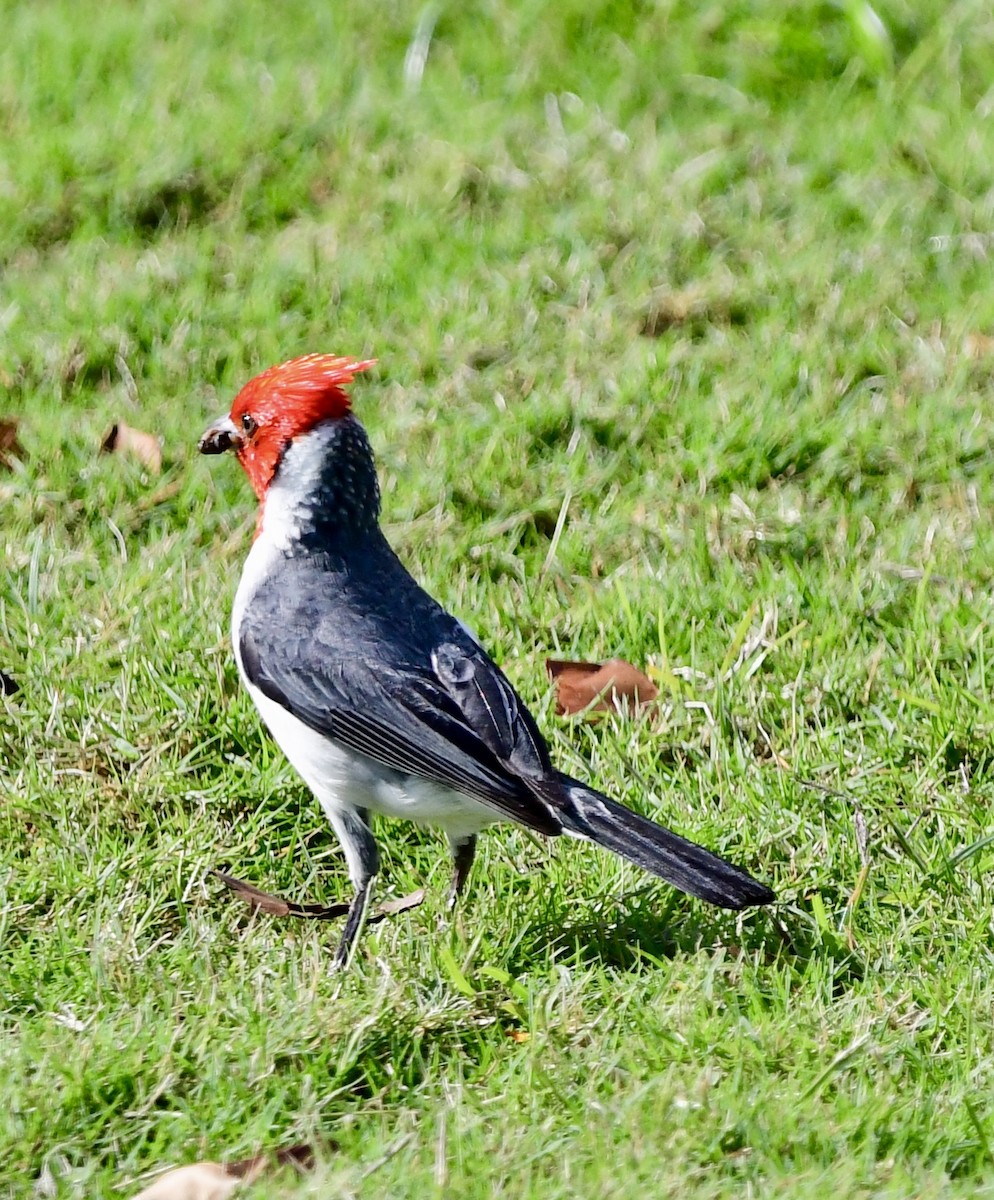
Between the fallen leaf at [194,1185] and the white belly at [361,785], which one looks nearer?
the fallen leaf at [194,1185]

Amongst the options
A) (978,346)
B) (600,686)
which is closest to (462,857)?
(600,686)

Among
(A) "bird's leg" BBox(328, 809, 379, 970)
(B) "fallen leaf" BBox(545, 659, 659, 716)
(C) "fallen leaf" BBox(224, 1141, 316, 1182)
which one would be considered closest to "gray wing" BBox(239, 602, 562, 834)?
(A) "bird's leg" BBox(328, 809, 379, 970)

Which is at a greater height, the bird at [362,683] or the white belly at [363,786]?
the bird at [362,683]

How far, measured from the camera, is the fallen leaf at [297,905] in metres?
4.23

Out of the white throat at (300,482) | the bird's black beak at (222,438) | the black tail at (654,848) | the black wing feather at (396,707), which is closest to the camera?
the black tail at (654,848)

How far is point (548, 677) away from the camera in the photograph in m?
4.84

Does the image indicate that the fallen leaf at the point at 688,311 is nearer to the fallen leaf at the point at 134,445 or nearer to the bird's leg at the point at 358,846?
the fallen leaf at the point at 134,445

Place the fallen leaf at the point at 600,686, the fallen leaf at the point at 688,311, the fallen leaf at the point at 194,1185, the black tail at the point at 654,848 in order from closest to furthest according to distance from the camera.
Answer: the fallen leaf at the point at 194,1185
the black tail at the point at 654,848
the fallen leaf at the point at 600,686
the fallen leaf at the point at 688,311

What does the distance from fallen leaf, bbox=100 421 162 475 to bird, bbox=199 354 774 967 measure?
93cm

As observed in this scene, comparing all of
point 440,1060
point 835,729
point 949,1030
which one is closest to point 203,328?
point 835,729

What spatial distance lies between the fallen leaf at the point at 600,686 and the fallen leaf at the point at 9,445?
191 cm

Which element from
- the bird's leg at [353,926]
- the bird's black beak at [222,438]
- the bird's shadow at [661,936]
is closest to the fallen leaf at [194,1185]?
the bird's leg at [353,926]

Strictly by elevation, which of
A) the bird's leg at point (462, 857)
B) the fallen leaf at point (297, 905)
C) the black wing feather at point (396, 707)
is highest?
the black wing feather at point (396, 707)

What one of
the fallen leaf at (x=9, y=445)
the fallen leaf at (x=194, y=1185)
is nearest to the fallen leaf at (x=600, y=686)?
the fallen leaf at (x=194, y=1185)
